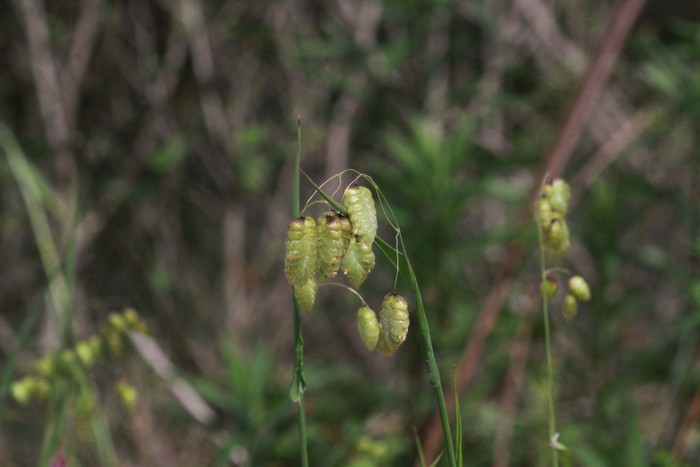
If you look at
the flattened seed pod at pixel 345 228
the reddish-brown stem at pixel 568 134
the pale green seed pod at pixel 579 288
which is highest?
the reddish-brown stem at pixel 568 134

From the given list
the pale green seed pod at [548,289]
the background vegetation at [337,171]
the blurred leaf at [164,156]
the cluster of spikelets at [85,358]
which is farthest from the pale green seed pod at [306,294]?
the blurred leaf at [164,156]

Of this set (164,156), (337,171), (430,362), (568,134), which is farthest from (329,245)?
(337,171)

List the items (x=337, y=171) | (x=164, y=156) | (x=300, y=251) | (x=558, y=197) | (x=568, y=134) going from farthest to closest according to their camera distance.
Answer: (x=337, y=171) < (x=164, y=156) < (x=568, y=134) < (x=558, y=197) < (x=300, y=251)

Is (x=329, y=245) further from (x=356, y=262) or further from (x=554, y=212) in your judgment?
(x=554, y=212)

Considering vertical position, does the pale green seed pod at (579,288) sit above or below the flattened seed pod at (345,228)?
above

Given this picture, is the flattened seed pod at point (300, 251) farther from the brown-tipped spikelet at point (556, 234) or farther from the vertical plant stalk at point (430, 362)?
the brown-tipped spikelet at point (556, 234)

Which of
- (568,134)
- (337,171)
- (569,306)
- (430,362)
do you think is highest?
(337,171)

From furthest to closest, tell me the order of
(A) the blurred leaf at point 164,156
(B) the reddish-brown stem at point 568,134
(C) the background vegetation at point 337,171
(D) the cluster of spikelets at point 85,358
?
(A) the blurred leaf at point 164,156 < (C) the background vegetation at point 337,171 < (B) the reddish-brown stem at point 568,134 < (D) the cluster of spikelets at point 85,358

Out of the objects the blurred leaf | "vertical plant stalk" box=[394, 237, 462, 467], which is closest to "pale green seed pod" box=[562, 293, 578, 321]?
"vertical plant stalk" box=[394, 237, 462, 467]

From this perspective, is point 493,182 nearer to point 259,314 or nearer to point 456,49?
point 456,49
